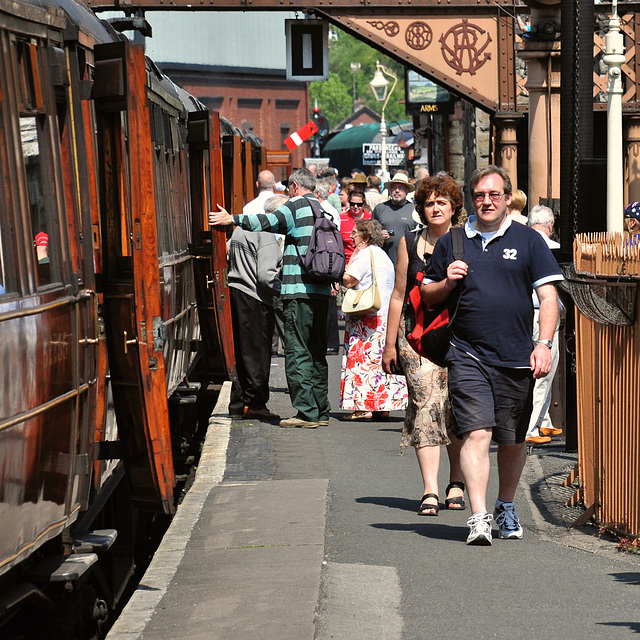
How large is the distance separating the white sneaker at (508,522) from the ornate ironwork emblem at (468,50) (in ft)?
37.1

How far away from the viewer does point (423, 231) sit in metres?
8.16

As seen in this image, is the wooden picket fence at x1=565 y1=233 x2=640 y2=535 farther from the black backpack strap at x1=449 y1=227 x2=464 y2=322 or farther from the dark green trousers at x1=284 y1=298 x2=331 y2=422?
the dark green trousers at x1=284 y1=298 x2=331 y2=422

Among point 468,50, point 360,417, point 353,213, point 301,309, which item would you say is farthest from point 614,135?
point 468,50

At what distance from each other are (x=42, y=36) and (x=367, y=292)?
6.71 metres

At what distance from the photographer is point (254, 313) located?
1238 centimetres

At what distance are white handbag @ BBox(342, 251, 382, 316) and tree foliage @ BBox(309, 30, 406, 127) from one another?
125423 mm

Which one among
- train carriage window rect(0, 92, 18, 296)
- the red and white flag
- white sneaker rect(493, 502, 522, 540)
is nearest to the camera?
train carriage window rect(0, 92, 18, 296)

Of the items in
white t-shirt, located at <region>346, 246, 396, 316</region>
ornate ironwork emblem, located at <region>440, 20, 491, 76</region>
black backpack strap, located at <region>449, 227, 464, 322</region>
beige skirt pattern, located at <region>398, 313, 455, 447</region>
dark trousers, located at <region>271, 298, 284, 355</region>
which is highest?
ornate ironwork emblem, located at <region>440, 20, 491, 76</region>

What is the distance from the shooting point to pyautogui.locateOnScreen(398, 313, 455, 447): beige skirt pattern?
7.91 m

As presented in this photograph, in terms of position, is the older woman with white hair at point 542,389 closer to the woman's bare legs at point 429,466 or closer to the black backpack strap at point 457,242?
the woman's bare legs at point 429,466

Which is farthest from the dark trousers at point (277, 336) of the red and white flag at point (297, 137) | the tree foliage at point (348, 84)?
the tree foliage at point (348, 84)

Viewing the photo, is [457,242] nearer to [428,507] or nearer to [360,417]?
[428,507]

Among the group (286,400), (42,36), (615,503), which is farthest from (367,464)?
(42,36)

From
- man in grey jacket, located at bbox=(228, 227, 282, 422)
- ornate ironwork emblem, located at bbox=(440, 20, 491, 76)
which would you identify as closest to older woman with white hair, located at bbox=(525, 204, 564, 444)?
man in grey jacket, located at bbox=(228, 227, 282, 422)
